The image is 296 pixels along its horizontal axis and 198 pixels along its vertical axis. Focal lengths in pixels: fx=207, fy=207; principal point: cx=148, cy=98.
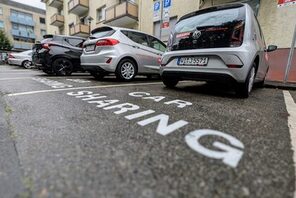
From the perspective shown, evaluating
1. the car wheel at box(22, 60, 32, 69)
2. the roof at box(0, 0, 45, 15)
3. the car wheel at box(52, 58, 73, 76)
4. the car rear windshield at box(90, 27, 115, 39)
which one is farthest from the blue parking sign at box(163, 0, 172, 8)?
the roof at box(0, 0, 45, 15)

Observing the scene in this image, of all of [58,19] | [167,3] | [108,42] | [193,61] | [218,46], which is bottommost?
[193,61]

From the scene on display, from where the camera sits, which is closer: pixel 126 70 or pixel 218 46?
pixel 218 46

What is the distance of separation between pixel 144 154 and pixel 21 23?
183ft

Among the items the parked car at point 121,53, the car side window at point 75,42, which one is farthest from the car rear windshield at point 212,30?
the car side window at point 75,42

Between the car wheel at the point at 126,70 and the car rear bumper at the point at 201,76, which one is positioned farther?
the car wheel at the point at 126,70

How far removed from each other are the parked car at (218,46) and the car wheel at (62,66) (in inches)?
193

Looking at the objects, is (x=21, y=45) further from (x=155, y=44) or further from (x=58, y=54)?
(x=155, y=44)

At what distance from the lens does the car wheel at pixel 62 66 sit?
7.24 m

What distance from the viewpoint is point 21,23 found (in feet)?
152

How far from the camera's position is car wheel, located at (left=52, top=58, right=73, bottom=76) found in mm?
7242

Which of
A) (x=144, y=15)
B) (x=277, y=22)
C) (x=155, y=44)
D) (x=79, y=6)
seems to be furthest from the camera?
(x=79, y=6)

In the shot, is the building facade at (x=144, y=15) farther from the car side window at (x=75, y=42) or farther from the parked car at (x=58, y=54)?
the parked car at (x=58, y=54)

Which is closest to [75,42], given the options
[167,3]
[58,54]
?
[58,54]

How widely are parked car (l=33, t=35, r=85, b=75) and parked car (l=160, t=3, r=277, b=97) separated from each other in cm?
486
